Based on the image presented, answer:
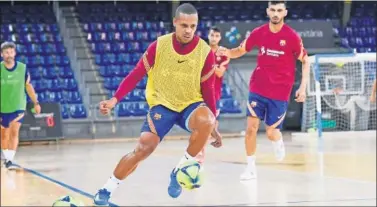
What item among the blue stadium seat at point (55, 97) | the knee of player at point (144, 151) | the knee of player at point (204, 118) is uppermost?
the knee of player at point (204, 118)

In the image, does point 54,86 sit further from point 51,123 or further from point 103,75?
point 103,75

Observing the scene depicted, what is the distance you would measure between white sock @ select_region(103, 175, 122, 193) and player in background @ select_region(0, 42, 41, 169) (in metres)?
1.90

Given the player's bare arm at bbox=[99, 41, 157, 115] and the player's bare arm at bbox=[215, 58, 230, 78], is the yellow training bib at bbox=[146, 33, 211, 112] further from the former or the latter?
the player's bare arm at bbox=[215, 58, 230, 78]

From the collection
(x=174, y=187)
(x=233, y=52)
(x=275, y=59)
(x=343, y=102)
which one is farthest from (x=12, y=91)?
(x=343, y=102)

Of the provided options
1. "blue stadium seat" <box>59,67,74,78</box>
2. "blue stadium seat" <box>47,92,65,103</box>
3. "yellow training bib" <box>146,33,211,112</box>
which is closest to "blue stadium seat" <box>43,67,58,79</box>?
"blue stadium seat" <box>59,67,74,78</box>

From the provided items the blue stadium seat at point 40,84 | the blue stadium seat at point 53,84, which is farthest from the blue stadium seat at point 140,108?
A: the blue stadium seat at point 40,84

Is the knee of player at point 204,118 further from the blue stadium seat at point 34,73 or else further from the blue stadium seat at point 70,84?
the blue stadium seat at point 34,73

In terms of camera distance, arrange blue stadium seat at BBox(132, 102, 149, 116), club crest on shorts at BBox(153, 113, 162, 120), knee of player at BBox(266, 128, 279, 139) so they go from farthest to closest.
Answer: blue stadium seat at BBox(132, 102, 149, 116) < knee of player at BBox(266, 128, 279, 139) < club crest on shorts at BBox(153, 113, 162, 120)

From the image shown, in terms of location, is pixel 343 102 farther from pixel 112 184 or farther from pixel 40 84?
pixel 112 184

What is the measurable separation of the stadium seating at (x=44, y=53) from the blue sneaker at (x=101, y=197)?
1858 cm

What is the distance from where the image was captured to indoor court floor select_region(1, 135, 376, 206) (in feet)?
59.5

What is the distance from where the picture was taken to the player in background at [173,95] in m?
3.47

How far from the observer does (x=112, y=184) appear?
3828mm

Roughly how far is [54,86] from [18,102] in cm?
1932
